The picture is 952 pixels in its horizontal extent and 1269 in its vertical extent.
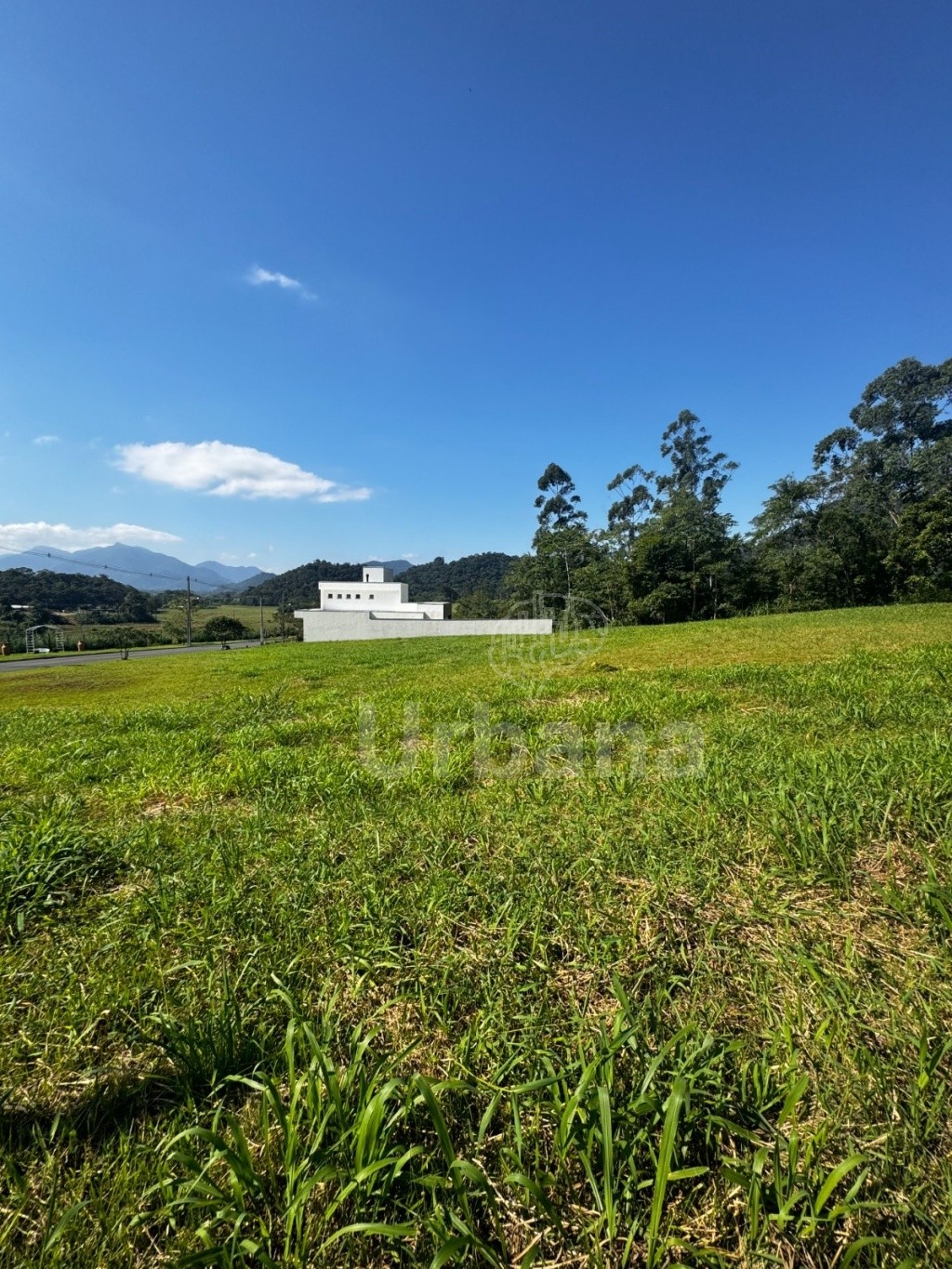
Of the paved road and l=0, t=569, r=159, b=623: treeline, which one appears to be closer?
the paved road

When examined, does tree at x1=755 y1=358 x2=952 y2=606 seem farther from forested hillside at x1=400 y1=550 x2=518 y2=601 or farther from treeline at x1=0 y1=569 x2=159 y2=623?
treeline at x1=0 y1=569 x2=159 y2=623

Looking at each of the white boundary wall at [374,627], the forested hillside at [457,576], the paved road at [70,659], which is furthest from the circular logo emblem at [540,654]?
the forested hillside at [457,576]

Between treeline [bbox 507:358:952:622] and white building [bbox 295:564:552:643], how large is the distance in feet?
30.4

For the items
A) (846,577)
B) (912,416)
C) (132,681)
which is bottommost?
(132,681)

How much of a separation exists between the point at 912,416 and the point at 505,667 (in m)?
46.1

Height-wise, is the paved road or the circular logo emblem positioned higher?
the circular logo emblem

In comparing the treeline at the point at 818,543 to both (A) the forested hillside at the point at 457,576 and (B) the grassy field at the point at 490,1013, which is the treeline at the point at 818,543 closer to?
(B) the grassy field at the point at 490,1013

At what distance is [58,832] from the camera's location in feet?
7.79

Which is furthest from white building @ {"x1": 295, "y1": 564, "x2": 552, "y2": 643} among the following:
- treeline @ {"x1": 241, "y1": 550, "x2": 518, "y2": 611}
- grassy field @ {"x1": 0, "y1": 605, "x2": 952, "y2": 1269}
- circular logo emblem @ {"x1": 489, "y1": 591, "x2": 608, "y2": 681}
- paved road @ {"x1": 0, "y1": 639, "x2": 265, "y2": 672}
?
treeline @ {"x1": 241, "y1": 550, "x2": 518, "y2": 611}

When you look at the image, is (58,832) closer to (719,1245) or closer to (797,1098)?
(719,1245)

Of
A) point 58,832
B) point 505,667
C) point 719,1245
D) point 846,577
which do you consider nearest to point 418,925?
point 719,1245

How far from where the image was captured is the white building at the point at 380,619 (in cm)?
2994

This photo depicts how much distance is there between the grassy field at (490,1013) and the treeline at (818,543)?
3292cm

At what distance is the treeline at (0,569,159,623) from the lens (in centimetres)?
6158
